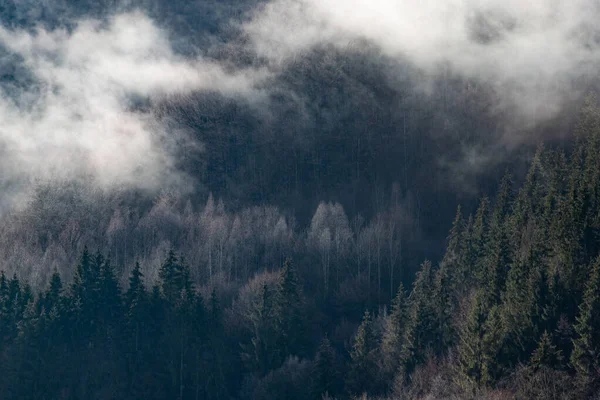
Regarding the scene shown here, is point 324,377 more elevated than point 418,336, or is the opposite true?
point 418,336

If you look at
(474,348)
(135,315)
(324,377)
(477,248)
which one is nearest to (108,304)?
(135,315)

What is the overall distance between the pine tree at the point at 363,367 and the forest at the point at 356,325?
13 cm

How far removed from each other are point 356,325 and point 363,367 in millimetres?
23652

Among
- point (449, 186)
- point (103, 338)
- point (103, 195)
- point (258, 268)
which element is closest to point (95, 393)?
point (103, 338)

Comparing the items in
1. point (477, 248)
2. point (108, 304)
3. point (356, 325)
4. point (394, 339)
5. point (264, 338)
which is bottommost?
point (394, 339)

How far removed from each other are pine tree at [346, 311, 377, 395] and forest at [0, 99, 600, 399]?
0.42 ft

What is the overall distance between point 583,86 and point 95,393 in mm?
104209

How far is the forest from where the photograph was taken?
3189 inches

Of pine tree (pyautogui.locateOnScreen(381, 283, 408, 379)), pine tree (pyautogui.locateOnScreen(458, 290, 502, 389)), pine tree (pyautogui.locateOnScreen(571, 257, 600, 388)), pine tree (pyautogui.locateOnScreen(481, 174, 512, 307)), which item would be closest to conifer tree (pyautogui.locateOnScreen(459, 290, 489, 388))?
pine tree (pyautogui.locateOnScreen(458, 290, 502, 389))

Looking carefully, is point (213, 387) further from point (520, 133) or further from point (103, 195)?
point (520, 133)

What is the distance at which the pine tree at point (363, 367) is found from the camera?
301ft

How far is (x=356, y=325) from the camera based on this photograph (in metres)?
117

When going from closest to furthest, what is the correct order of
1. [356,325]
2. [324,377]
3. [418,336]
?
1. [418,336]
2. [324,377]
3. [356,325]

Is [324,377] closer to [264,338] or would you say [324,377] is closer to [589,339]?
[264,338]
